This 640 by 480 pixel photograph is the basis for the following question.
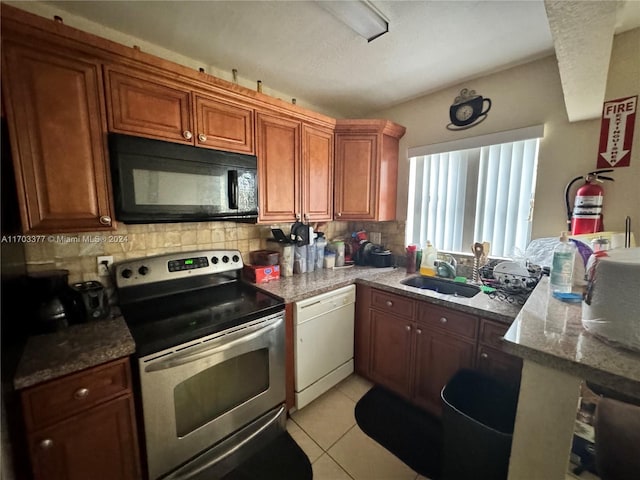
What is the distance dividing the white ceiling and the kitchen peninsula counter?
3.49ft

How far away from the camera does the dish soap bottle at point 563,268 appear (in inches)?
46.7

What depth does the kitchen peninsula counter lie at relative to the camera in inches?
27.2

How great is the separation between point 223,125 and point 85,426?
159 centimetres

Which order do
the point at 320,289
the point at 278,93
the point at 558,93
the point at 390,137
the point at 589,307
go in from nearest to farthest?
the point at 589,307
the point at 558,93
the point at 320,289
the point at 278,93
the point at 390,137

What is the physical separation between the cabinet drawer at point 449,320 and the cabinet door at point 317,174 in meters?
1.11

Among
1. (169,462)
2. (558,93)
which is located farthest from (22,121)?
(558,93)

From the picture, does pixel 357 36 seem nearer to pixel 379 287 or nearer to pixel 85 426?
pixel 379 287

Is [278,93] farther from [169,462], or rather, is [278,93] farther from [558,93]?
[169,462]

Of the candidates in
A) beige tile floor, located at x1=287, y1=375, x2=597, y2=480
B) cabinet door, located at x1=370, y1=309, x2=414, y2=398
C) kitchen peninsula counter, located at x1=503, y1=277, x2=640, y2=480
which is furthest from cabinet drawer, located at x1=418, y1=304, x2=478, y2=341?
beige tile floor, located at x1=287, y1=375, x2=597, y2=480

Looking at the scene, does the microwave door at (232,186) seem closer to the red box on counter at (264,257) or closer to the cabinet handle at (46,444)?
the red box on counter at (264,257)

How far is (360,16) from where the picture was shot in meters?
1.25

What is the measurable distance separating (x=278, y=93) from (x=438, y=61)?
124 centimetres

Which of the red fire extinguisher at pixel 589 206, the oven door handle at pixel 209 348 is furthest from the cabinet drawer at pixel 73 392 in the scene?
the red fire extinguisher at pixel 589 206

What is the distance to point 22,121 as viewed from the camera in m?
1.02
